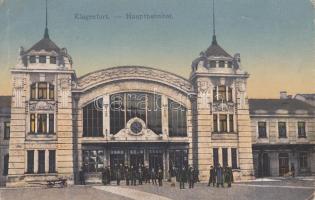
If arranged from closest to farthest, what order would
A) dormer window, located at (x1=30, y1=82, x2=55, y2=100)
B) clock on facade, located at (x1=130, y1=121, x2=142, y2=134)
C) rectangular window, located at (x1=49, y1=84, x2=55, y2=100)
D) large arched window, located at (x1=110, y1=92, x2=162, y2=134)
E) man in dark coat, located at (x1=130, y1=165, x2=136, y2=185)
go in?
man in dark coat, located at (x1=130, y1=165, x2=136, y2=185)
dormer window, located at (x1=30, y1=82, x2=55, y2=100)
rectangular window, located at (x1=49, y1=84, x2=55, y2=100)
large arched window, located at (x1=110, y1=92, x2=162, y2=134)
clock on facade, located at (x1=130, y1=121, x2=142, y2=134)

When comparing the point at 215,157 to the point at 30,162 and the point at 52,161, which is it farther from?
the point at 30,162

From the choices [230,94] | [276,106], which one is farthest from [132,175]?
[276,106]

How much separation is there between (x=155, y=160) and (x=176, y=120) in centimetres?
247

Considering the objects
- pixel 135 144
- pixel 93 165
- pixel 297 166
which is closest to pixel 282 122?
pixel 297 166

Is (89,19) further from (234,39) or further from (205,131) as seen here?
(205,131)

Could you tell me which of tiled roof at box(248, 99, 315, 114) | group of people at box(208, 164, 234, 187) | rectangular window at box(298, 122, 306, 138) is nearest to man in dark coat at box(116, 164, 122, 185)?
group of people at box(208, 164, 234, 187)

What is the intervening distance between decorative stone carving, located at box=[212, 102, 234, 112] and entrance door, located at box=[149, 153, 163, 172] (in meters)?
3.81

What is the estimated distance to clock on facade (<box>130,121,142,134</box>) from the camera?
2680 cm

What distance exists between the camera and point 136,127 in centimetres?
2689

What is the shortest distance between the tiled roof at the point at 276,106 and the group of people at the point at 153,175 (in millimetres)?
7925

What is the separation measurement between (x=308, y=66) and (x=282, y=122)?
40.7ft

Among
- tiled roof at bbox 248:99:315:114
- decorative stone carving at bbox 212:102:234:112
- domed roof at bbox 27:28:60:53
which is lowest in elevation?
decorative stone carving at bbox 212:102:234:112

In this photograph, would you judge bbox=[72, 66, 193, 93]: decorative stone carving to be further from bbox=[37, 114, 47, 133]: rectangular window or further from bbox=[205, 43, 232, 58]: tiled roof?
bbox=[205, 43, 232, 58]: tiled roof

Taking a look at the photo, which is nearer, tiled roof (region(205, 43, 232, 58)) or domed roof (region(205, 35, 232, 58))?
domed roof (region(205, 35, 232, 58))
